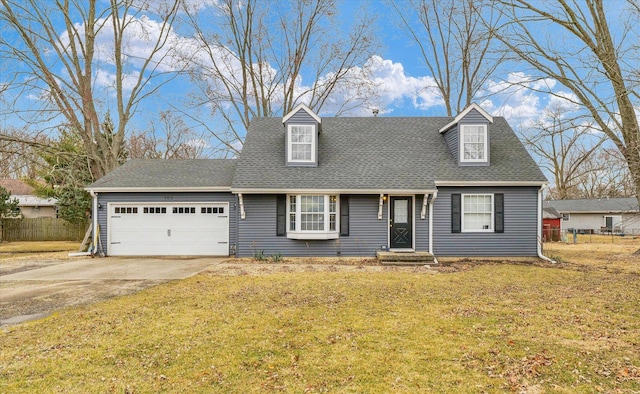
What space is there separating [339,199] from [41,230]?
70.9 feet

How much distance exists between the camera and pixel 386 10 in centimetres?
2467

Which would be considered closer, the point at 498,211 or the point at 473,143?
the point at 498,211

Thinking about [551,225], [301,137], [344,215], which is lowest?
[551,225]

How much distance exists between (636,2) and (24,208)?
3686 centimetres

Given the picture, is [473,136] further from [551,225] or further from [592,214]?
[592,214]

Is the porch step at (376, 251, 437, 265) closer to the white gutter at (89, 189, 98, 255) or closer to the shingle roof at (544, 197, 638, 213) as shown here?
the white gutter at (89, 189, 98, 255)

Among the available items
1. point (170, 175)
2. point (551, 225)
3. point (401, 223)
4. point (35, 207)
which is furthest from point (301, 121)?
point (35, 207)

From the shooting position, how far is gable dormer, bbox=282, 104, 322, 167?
45.0ft

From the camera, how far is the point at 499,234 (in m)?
13.1

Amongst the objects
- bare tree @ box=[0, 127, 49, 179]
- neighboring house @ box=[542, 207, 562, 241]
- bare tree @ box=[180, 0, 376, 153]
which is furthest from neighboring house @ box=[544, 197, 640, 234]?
bare tree @ box=[0, 127, 49, 179]

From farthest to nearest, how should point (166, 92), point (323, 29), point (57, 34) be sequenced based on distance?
point (323, 29) → point (166, 92) → point (57, 34)

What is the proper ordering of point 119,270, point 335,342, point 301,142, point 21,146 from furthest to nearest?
point 21,146, point 301,142, point 119,270, point 335,342

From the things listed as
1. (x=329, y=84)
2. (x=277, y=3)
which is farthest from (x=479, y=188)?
(x=277, y=3)

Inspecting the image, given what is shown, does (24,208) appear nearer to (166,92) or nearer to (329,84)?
(166,92)
